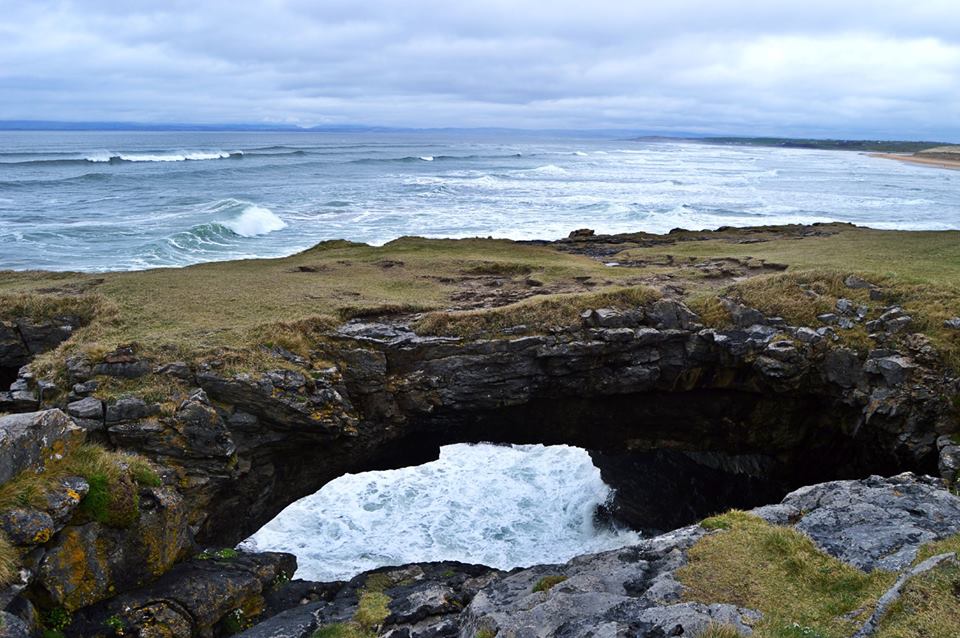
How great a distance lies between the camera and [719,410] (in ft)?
73.5

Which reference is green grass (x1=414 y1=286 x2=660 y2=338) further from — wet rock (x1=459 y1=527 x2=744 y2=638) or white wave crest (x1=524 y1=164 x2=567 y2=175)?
white wave crest (x1=524 y1=164 x2=567 y2=175)

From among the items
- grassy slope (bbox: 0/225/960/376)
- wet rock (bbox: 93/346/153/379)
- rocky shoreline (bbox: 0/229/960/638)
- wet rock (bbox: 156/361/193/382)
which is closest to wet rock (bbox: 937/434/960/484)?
rocky shoreline (bbox: 0/229/960/638)

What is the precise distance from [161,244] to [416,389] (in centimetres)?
3482

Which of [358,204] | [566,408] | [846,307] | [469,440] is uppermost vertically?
[358,204]

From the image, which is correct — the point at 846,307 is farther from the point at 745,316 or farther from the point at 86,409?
the point at 86,409

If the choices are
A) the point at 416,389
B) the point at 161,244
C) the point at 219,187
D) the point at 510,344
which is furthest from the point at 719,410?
the point at 219,187

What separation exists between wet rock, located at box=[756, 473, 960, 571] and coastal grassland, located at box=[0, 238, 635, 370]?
11892 millimetres

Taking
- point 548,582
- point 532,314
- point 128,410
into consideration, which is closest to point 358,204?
point 532,314

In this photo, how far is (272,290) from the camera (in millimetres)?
→ 23797

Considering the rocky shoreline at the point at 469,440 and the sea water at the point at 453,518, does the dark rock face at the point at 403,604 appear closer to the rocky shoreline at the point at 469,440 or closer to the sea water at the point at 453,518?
the rocky shoreline at the point at 469,440

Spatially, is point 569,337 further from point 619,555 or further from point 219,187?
point 219,187

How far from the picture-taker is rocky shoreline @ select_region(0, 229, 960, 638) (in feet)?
39.9

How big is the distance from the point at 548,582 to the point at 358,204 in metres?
60.7

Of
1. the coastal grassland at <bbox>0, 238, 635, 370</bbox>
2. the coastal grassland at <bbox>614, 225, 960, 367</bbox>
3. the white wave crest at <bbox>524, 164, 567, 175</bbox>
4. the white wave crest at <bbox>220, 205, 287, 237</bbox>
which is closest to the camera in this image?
the coastal grassland at <bbox>0, 238, 635, 370</bbox>
